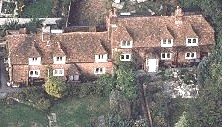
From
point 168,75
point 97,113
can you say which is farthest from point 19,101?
point 168,75

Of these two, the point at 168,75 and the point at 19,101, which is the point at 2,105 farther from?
the point at 168,75

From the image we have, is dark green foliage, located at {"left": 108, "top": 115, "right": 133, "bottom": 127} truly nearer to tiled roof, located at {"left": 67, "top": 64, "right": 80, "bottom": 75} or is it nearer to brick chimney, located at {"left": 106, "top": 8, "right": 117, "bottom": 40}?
tiled roof, located at {"left": 67, "top": 64, "right": 80, "bottom": 75}

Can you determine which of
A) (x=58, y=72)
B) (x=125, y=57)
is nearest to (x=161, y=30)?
(x=125, y=57)

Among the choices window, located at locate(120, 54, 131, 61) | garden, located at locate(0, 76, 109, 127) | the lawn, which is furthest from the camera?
window, located at locate(120, 54, 131, 61)

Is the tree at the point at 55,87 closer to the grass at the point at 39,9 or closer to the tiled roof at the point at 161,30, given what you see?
the tiled roof at the point at 161,30

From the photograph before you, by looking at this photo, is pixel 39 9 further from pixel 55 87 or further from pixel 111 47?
pixel 55 87

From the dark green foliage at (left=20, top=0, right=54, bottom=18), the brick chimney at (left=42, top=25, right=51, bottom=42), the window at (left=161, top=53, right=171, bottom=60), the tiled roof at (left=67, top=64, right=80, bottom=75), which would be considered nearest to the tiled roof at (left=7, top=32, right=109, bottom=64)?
the brick chimney at (left=42, top=25, right=51, bottom=42)
